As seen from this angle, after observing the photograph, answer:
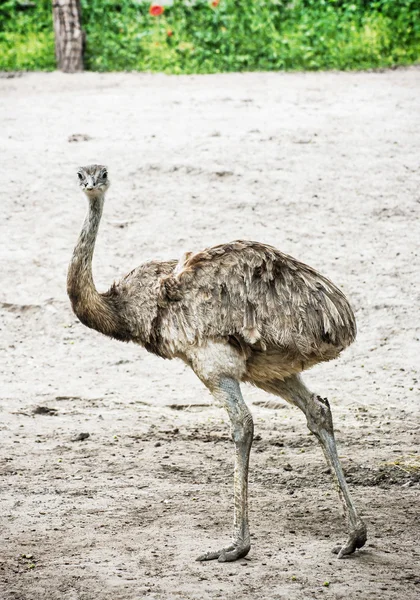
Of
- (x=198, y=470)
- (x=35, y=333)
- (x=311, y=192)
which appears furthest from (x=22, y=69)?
(x=198, y=470)

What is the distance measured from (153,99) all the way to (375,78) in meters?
2.55

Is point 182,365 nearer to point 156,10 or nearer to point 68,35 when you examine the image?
point 68,35

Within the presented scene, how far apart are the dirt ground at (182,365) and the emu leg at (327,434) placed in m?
0.09

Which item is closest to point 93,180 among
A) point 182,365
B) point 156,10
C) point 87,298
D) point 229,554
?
point 87,298

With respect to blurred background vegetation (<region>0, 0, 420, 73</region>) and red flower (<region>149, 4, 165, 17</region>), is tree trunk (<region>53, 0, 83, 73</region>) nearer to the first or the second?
blurred background vegetation (<region>0, 0, 420, 73</region>)

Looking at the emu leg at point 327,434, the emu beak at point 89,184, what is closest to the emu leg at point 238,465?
the emu leg at point 327,434

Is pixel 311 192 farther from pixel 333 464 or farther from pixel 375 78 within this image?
pixel 333 464

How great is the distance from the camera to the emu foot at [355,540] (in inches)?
172

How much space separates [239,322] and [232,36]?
364 inches

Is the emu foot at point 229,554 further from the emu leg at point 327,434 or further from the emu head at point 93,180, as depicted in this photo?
the emu head at point 93,180

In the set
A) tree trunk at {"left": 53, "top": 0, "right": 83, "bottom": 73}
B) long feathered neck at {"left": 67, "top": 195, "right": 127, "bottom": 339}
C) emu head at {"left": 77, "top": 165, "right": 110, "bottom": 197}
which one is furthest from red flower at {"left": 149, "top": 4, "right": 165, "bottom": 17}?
long feathered neck at {"left": 67, "top": 195, "right": 127, "bottom": 339}

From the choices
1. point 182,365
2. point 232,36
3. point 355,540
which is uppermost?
point 232,36

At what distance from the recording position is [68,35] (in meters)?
12.9

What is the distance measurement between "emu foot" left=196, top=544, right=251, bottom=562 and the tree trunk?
31.7ft
